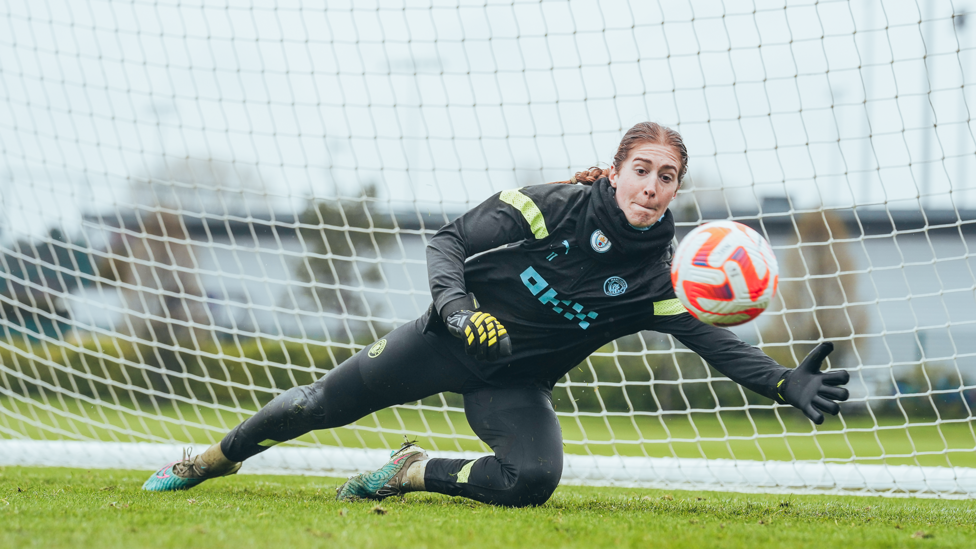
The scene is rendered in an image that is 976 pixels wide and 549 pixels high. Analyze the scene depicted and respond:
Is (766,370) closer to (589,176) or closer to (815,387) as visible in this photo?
(815,387)

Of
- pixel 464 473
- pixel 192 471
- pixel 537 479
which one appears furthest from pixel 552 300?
pixel 192 471

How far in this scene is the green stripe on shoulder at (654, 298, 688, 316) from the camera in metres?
3.21

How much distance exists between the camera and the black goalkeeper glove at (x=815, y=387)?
2.78 metres

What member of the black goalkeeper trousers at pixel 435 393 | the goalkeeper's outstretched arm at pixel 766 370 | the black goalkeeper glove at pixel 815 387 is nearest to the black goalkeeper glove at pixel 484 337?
the black goalkeeper trousers at pixel 435 393

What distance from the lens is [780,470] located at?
463 centimetres

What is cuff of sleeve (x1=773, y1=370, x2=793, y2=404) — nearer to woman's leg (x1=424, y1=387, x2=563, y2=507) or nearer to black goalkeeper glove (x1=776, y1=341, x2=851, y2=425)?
black goalkeeper glove (x1=776, y1=341, x2=851, y2=425)

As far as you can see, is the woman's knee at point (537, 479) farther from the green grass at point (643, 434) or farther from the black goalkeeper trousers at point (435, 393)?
the green grass at point (643, 434)

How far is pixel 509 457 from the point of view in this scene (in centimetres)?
322

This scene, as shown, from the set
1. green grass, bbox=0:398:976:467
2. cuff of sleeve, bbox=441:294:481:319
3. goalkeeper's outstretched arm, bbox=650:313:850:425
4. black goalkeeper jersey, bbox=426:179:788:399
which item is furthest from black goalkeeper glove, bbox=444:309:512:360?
green grass, bbox=0:398:976:467

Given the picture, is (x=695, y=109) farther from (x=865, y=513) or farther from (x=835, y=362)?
(x=835, y=362)

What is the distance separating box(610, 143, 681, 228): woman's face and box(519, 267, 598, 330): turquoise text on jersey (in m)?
0.43

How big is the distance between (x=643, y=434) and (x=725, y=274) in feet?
25.8

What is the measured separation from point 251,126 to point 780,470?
4.09 meters

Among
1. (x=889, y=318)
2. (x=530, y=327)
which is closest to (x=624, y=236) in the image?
(x=530, y=327)
